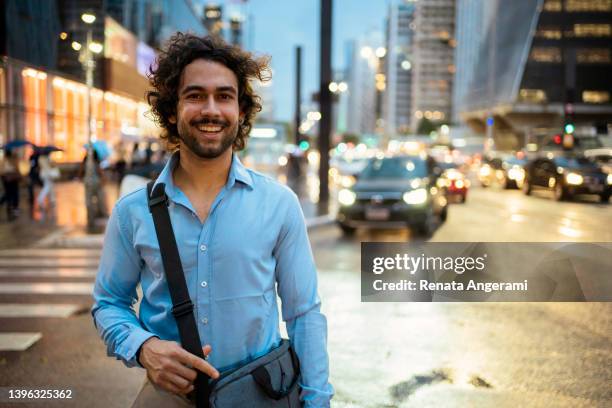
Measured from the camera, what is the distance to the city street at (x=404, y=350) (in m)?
4.74

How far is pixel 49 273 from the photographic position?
9.97 m

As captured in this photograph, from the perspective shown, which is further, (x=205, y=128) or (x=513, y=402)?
(x=513, y=402)

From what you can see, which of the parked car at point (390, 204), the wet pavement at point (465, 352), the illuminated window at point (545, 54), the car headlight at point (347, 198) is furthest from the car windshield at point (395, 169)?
the illuminated window at point (545, 54)

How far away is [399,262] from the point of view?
966 cm

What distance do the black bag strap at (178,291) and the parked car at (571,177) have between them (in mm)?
20642

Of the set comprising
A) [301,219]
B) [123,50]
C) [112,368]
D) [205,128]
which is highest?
[123,50]

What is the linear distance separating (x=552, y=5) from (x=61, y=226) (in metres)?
A: 85.3

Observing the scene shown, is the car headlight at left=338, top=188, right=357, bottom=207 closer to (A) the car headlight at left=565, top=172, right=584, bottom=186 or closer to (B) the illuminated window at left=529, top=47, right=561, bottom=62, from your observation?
(A) the car headlight at left=565, top=172, right=584, bottom=186

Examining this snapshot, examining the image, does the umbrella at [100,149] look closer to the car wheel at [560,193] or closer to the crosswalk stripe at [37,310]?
the crosswalk stripe at [37,310]

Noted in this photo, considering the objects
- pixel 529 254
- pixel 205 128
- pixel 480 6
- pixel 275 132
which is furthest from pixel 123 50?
pixel 480 6

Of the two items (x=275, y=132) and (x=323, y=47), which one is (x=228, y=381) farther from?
(x=275, y=132)

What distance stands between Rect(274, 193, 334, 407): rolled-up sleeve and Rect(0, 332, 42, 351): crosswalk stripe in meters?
→ 4.45

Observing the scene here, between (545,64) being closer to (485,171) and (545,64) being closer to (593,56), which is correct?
(593,56)

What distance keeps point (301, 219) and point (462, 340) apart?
4.18 meters
